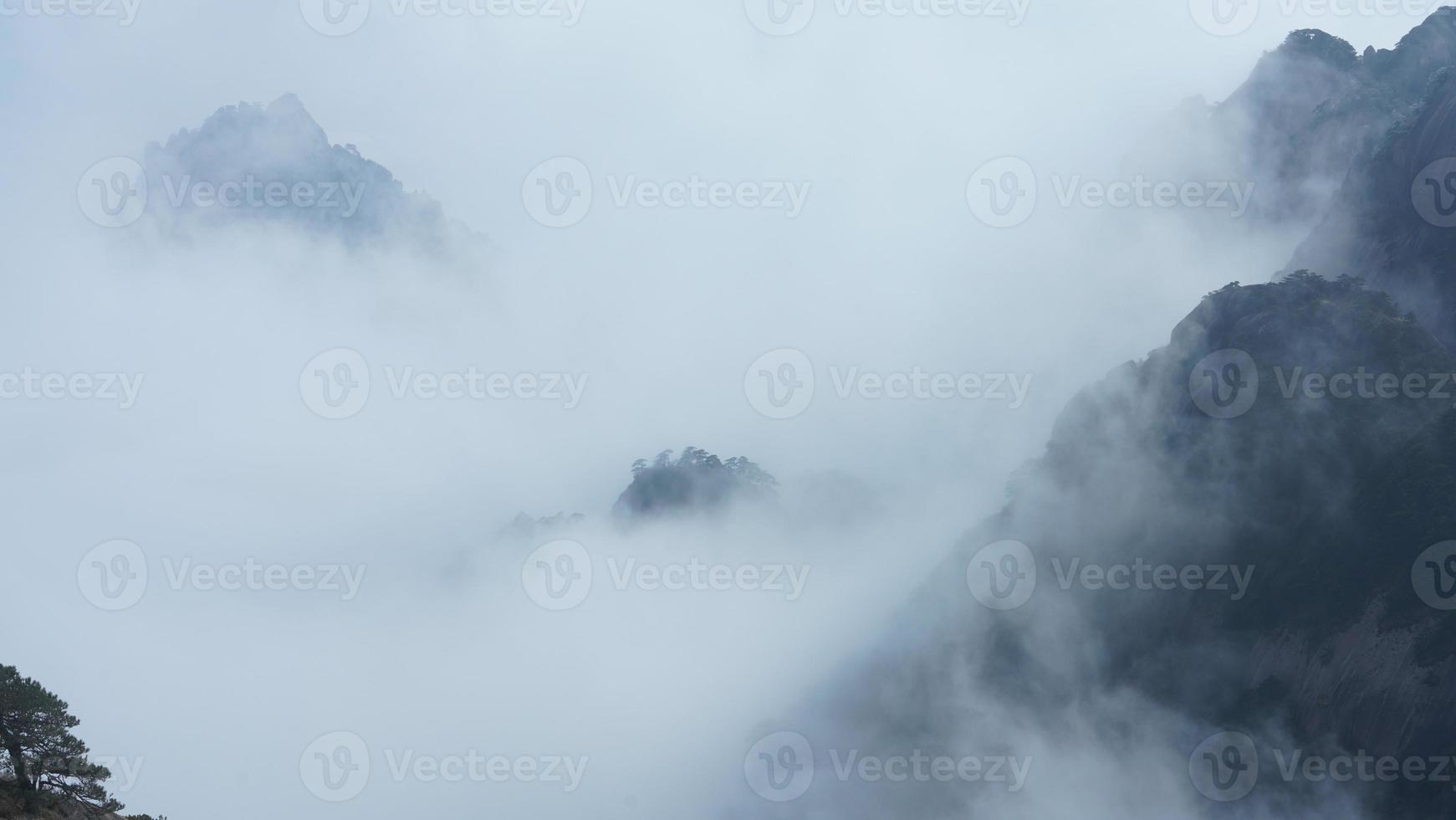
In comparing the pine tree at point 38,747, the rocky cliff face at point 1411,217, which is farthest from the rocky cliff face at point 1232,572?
the pine tree at point 38,747

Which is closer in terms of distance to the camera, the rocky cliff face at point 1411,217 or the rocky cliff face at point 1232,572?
the rocky cliff face at point 1232,572

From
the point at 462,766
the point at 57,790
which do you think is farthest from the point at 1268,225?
the point at 57,790

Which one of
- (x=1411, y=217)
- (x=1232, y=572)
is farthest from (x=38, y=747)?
(x=1411, y=217)

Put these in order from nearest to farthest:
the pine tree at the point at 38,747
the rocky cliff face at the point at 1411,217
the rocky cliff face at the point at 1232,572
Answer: the pine tree at the point at 38,747, the rocky cliff face at the point at 1232,572, the rocky cliff face at the point at 1411,217


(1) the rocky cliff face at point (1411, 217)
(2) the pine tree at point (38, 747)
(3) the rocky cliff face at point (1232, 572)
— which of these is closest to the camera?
(2) the pine tree at point (38, 747)

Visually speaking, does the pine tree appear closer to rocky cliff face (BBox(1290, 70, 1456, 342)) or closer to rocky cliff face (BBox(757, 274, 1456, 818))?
rocky cliff face (BBox(757, 274, 1456, 818))

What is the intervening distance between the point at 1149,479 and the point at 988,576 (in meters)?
23.8

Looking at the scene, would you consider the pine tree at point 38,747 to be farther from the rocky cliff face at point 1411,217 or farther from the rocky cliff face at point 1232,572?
the rocky cliff face at point 1411,217

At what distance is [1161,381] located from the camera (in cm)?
10669

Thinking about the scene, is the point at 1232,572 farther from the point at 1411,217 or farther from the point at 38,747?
the point at 38,747

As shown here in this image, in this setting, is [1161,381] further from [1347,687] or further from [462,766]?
[462,766]

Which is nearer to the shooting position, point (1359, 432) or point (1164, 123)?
point (1359, 432)

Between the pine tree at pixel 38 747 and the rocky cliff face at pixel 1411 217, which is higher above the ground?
the rocky cliff face at pixel 1411 217

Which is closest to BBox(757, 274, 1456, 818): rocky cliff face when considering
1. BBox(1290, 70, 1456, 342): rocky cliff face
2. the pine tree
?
BBox(1290, 70, 1456, 342): rocky cliff face
